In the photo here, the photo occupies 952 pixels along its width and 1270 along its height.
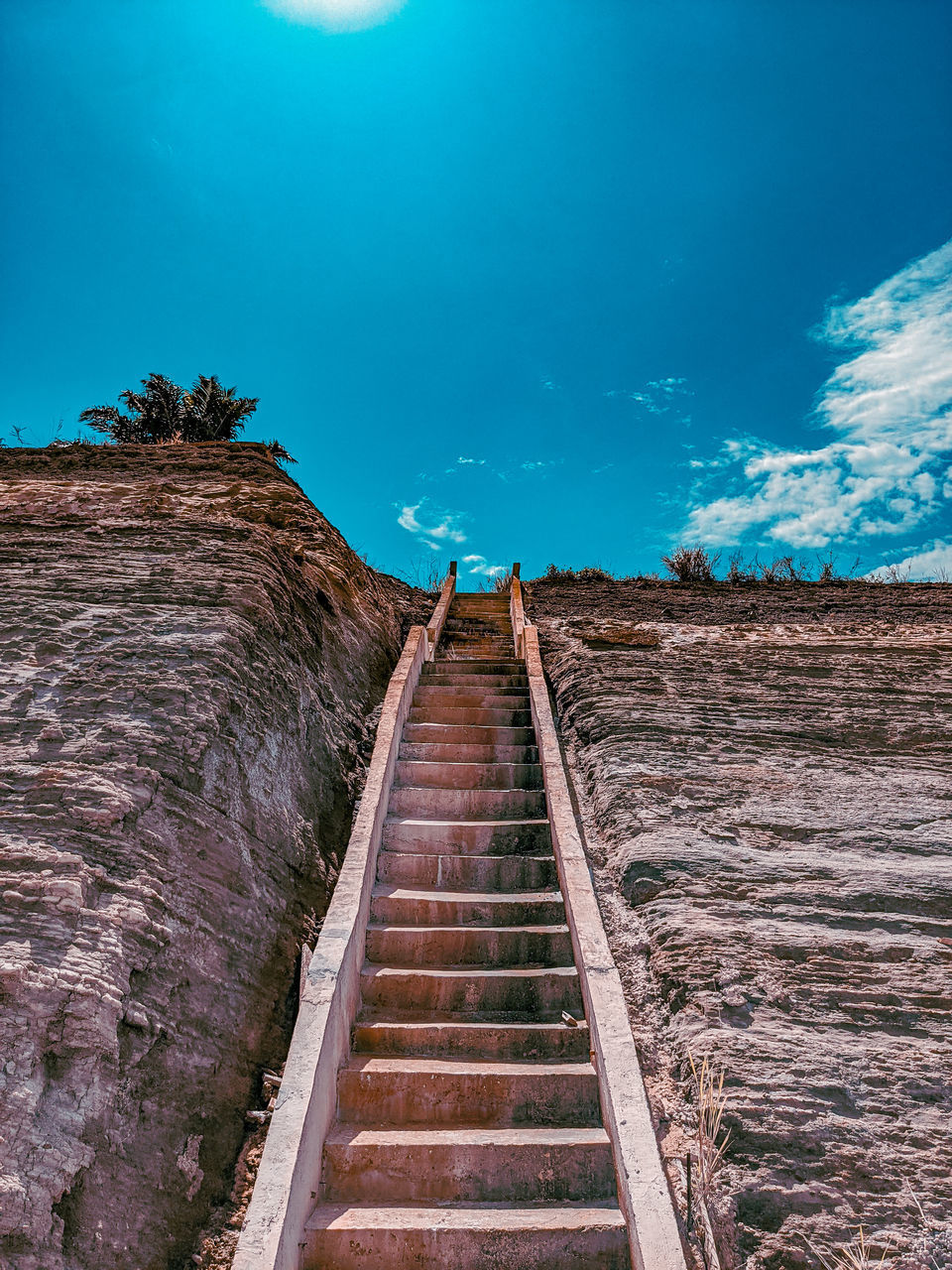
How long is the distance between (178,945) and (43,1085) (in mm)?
849

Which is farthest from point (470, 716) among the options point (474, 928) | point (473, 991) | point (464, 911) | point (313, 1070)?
point (313, 1070)

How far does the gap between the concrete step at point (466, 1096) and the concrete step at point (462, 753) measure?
3.06 meters

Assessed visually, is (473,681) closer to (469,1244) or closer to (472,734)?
(472,734)

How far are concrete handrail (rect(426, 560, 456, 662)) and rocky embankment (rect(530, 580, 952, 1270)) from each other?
1.72 m

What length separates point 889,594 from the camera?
1206 cm

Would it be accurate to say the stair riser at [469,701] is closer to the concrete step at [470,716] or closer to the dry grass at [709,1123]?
the concrete step at [470,716]

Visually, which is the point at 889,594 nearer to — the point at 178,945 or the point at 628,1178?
the point at 628,1178

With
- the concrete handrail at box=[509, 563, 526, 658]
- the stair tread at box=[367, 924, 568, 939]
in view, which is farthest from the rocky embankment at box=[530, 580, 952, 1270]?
the concrete handrail at box=[509, 563, 526, 658]

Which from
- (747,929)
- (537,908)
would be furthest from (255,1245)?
(747,929)

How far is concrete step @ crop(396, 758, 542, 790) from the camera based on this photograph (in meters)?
6.38

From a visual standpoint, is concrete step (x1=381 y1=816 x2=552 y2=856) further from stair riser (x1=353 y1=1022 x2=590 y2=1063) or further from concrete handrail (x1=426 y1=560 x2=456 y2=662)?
concrete handrail (x1=426 y1=560 x2=456 y2=662)

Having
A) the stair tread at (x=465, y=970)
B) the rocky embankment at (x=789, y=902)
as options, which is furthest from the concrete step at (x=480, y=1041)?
the rocky embankment at (x=789, y=902)

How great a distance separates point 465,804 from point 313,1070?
2.83m

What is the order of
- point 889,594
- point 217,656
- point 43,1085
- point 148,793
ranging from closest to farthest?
point 43,1085 < point 148,793 < point 217,656 < point 889,594
